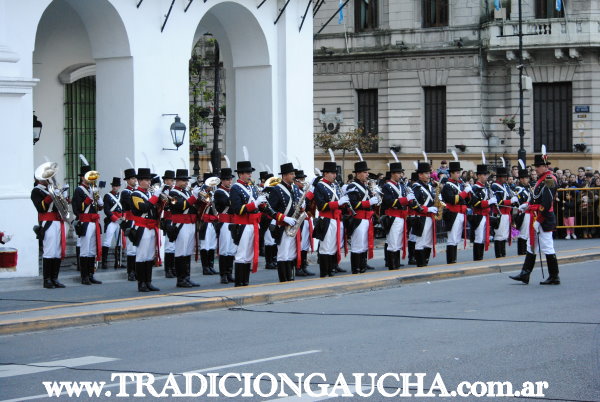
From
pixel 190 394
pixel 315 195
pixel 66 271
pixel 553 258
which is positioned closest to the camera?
pixel 190 394

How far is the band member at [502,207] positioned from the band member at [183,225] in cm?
731

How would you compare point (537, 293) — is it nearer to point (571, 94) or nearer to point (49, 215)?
point (49, 215)

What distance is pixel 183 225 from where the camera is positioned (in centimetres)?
1869

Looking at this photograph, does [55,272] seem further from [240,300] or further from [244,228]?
[240,300]

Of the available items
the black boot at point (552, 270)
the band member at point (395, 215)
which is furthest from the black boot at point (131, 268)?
the black boot at point (552, 270)

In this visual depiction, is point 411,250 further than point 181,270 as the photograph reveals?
Yes

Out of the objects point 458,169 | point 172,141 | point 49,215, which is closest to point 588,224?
point 458,169

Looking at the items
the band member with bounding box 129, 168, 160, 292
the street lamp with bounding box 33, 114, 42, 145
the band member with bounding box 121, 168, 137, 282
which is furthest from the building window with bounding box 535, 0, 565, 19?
the band member with bounding box 129, 168, 160, 292

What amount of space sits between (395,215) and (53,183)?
249 inches

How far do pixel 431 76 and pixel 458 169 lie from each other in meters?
27.9

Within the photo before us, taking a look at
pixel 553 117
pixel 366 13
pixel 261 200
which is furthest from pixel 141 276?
pixel 366 13

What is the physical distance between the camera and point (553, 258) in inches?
695

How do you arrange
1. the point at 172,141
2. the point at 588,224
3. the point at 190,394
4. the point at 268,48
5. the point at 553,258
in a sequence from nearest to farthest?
the point at 190,394 → the point at 553,258 → the point at 172,141 → the point at 268,48 → the point at 588,224

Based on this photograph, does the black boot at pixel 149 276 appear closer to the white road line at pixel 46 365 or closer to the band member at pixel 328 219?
the band member at pixel 328 219
